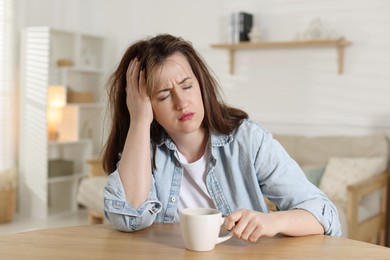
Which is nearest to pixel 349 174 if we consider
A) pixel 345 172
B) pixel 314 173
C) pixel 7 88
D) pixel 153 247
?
pixel 345 172

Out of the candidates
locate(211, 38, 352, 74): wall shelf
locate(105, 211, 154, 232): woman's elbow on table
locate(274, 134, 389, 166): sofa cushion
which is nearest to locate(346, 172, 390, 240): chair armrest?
locate(274, 134, 389, 166): sofa cushion

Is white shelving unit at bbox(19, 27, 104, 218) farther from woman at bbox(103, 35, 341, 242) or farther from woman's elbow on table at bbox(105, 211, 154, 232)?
woman's elbow on table at bbox(105, 211, 154, 232)

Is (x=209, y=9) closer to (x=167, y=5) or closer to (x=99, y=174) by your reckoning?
(x=167, y=5)

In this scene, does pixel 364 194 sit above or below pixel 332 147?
below

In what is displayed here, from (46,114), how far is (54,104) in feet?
0.79

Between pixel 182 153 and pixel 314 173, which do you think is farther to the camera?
pixel 314 173

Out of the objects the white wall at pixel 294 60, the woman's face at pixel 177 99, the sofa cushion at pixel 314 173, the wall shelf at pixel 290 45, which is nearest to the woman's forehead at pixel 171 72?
the woman's face at pixel 177 99

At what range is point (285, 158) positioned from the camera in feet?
4.86

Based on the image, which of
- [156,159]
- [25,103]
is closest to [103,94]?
[25,103]

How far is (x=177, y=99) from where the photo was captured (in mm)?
1461

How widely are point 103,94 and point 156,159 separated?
152 inches

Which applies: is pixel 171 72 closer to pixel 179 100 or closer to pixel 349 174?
pixel 179 100

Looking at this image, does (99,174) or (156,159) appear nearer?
(156,159)

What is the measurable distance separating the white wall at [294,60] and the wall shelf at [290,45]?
4 cm
